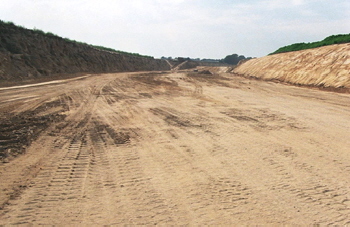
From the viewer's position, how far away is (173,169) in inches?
166

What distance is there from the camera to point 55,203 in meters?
3.19

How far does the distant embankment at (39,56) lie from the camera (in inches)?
685

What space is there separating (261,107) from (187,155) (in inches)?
223

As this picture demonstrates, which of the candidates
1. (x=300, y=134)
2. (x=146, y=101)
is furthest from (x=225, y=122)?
(x=146, y=101)

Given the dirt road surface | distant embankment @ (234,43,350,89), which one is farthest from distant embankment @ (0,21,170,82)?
distant embankment @ (234,43,350,89)

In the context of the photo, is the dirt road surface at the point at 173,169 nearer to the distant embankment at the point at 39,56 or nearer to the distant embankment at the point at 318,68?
the distant embankment at the point at 318,68

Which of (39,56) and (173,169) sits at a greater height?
(39,56)

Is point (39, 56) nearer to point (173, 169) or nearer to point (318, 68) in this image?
point (173, 169)

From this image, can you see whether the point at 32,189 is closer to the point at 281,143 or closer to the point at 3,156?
the point at 3,156

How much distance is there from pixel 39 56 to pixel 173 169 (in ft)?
71.5

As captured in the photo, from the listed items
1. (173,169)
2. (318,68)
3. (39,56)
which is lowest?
(173,169)

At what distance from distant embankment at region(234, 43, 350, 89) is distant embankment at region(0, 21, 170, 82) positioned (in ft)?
64.4

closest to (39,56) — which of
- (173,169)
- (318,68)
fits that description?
(173,169)

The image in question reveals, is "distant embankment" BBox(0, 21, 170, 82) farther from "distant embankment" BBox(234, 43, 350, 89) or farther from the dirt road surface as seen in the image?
"distant embankment" BBox(234, 43, 350, 89)
